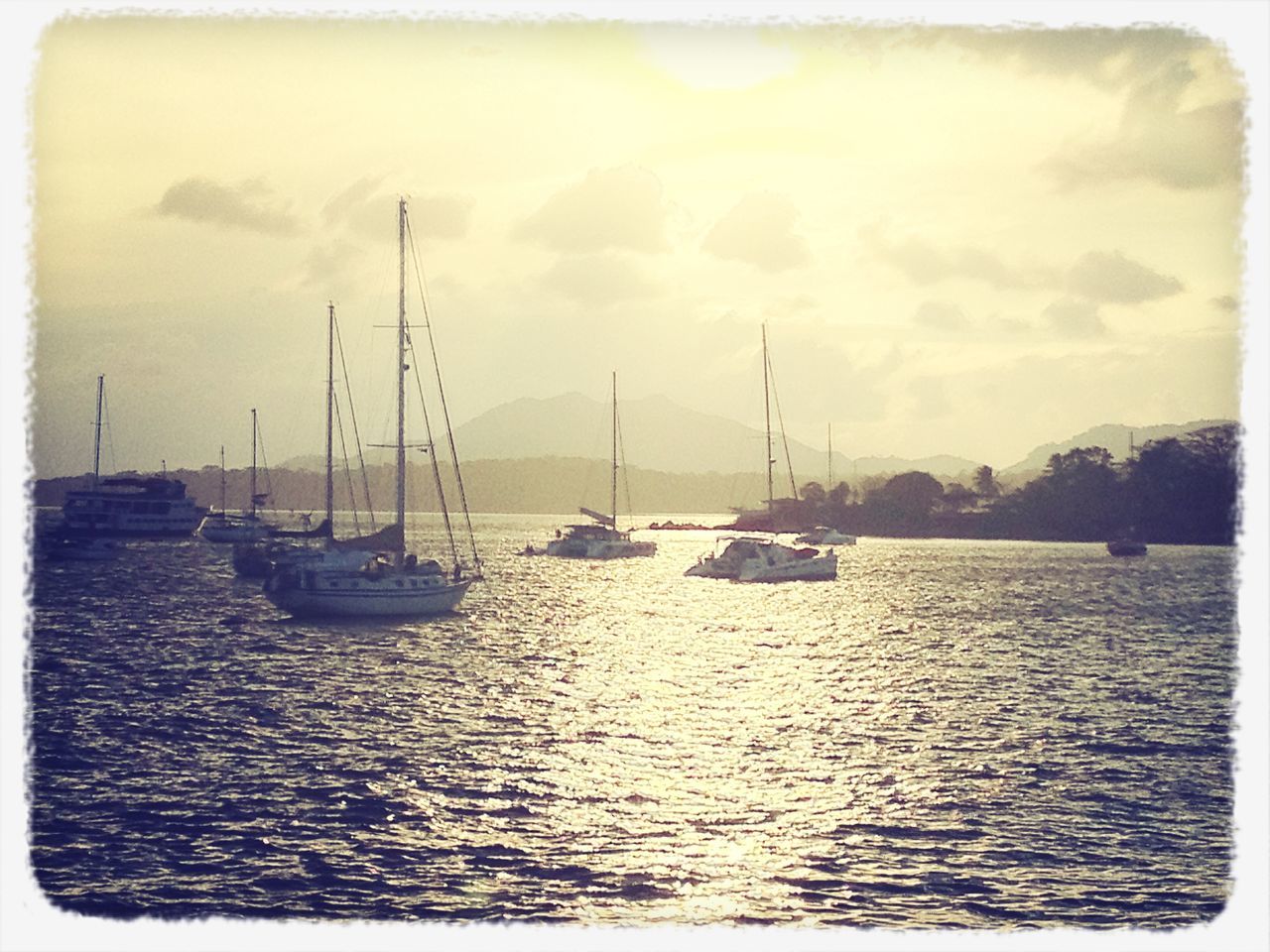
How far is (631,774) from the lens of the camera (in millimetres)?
23219

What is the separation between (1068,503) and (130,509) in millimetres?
127984

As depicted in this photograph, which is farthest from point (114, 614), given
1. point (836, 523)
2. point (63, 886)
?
point (836, 523)

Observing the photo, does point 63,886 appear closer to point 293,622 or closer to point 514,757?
point 514,757

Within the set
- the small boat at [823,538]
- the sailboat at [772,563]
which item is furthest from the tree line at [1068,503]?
the sailboat at [772,563]

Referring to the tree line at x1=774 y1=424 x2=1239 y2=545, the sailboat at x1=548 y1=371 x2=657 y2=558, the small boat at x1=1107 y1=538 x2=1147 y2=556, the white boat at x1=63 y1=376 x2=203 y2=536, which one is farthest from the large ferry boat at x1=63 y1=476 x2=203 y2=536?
the small boat at x1=1107 y1=538 x2=1147 y2=556

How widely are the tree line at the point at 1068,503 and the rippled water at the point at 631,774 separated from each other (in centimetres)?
8157

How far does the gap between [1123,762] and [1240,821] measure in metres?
10.4

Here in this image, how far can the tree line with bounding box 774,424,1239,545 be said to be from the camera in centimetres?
14212

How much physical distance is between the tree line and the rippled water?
81569 mm

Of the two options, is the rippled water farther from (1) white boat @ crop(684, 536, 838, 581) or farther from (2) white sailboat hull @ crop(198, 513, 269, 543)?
(2) white sailboat hull @ crop(198, 513, 269, 543)

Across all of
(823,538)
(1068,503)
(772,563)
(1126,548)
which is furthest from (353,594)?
(1068,503)

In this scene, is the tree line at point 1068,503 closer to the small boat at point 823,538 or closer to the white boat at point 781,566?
the small boat at point 823,538

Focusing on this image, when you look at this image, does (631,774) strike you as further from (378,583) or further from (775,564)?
(775,564)

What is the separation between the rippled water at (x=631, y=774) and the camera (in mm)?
16688
